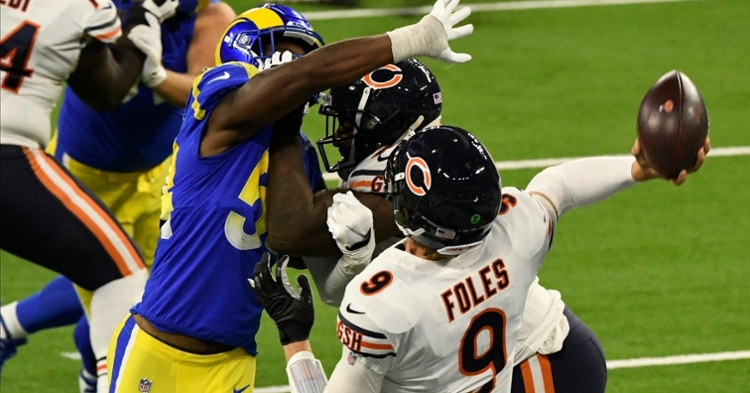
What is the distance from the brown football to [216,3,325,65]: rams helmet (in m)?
1.12

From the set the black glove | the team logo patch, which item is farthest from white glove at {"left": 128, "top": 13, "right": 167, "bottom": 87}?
the black glove

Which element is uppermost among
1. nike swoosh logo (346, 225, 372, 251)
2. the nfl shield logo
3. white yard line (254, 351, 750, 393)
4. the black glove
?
nike swoosh logo (346, 225, 372, 251)

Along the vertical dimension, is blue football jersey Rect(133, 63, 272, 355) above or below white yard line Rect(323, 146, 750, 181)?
above

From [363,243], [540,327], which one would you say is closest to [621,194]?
[540,327]

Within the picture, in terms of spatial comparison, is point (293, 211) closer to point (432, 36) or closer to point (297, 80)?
point (297, 80)

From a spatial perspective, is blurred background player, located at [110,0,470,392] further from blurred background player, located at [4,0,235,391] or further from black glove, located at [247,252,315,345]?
blurred background player, located at [4,0,235,391]

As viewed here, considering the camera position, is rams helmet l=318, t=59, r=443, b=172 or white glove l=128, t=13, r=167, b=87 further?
white glove l=128, t=13, r=167, b=87

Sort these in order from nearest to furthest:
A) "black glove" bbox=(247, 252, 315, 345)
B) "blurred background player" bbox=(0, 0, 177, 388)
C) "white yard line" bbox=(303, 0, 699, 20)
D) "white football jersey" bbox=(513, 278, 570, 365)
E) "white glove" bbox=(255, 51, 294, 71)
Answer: "black glove" bbox=(247, 252, 315, 345) → "white glove" bbox=(255, 51, 294, 71) → "white football jersey" bbox=(513, 278, 570, 365) → "blurred background player" bbox=(0, 0, 177, 388) → "white yard line" bbox=(303, 0, 699, 20)

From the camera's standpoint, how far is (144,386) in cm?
379

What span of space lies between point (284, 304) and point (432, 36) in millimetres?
913

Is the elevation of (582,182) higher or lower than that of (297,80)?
lower

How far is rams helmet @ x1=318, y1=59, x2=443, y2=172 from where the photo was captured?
378 cm

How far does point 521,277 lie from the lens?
331cm

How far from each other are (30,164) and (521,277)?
7.67 ft
